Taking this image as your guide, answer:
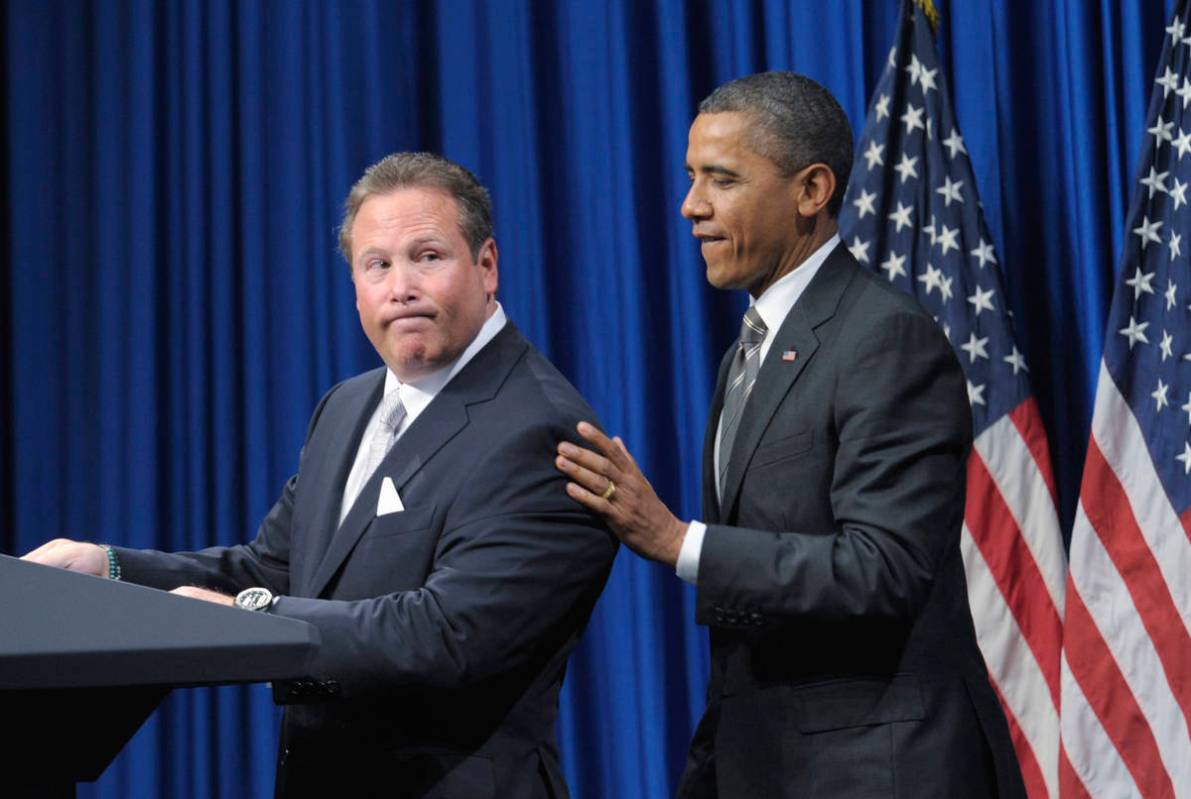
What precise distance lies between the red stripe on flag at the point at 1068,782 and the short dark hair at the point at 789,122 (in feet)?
5.34

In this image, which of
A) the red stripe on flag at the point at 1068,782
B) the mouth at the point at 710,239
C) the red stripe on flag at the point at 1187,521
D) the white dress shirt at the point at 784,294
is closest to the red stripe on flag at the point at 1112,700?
the red stripe on flag at the point at 1068,782

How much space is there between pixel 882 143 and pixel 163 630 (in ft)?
9.34

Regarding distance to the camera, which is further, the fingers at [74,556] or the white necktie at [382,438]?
the white necktie at [382,438]

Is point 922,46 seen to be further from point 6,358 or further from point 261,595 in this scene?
point 6,358

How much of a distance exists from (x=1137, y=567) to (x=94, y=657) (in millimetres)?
2733

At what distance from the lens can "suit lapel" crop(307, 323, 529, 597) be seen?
203 cm

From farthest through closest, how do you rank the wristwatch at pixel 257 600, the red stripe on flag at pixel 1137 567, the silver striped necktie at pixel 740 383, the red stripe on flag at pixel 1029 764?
the red stripe on flag at pixel 1029 764
the red stripe on flag at pixel 1137 567
the silver striped necktie at pixel 740 383
the wristwatch at pixel 257 600

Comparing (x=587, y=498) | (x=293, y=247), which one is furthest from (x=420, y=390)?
(x=293, y=247)

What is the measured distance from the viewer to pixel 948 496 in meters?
2.11

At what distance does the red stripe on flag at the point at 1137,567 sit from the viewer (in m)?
3.31

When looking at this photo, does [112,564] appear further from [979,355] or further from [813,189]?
[979,355]

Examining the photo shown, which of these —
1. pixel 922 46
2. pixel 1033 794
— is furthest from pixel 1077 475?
pixel 922 46

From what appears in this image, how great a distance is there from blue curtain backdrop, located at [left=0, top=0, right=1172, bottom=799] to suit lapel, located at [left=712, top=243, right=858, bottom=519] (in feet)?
6.61

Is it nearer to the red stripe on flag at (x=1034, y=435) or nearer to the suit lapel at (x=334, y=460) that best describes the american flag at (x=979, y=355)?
the red stripe on flag at (x=1034, y=435)
